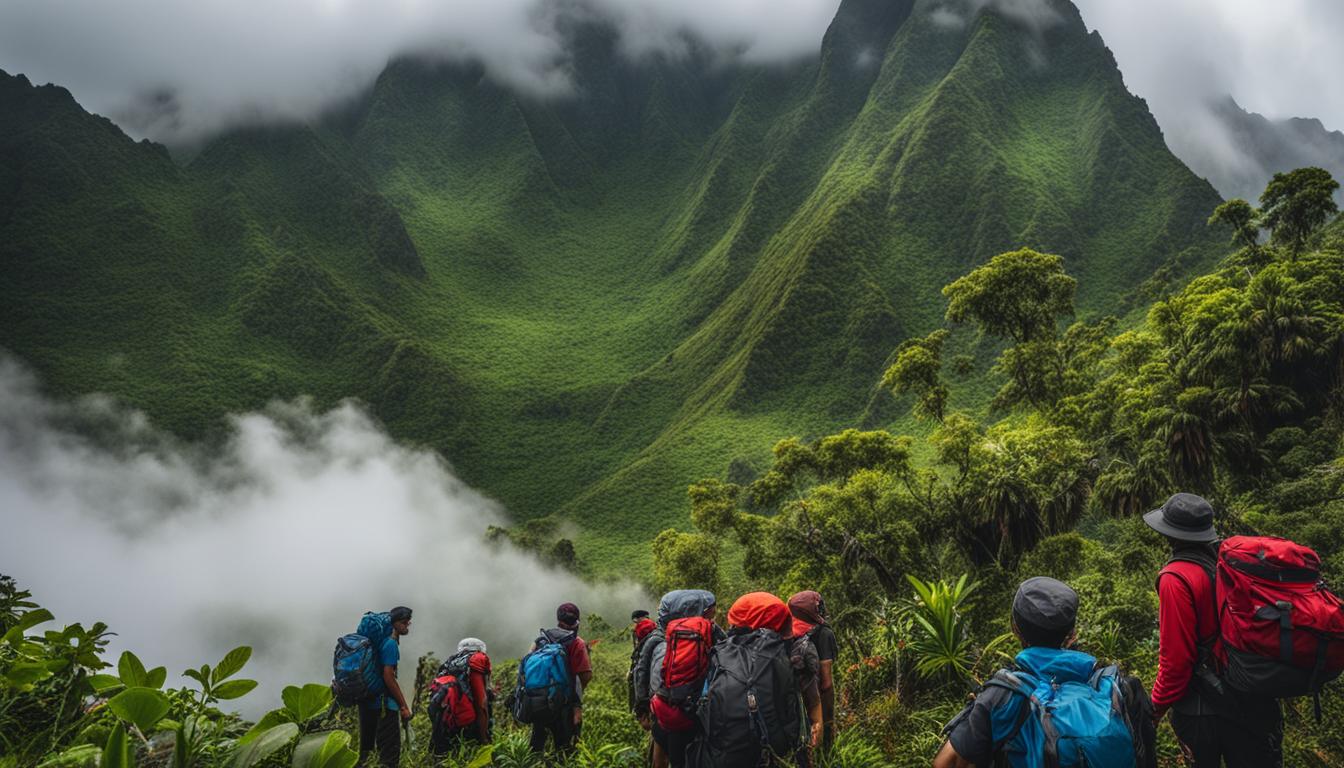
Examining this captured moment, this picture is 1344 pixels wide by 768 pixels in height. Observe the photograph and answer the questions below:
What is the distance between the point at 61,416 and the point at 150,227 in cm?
3246

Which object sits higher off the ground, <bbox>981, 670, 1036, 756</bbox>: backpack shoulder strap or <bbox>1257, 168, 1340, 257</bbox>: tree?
<bbox>1257, 168, 1340, 257</bbox>: tree

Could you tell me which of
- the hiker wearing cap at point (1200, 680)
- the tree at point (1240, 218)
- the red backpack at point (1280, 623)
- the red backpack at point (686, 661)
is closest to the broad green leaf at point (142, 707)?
the red backpack at point (686, 661)

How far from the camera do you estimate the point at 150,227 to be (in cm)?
10806

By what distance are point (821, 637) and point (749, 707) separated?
3.86 feet

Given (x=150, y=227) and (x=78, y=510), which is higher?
(x=150, y=227)

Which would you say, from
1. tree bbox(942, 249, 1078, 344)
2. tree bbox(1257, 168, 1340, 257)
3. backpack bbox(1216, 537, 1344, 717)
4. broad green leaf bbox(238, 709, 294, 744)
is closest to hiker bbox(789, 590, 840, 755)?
backpack bbox(1216, 537, 1344, 717)

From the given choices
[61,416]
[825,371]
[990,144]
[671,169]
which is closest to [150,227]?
[61,416]

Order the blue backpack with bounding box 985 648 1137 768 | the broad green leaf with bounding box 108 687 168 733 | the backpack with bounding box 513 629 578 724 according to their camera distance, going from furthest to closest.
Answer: the backpack with bounding box 513 629 578 724, the blue backpack with bounding box 985 648 1137 768, the broad green leaf with bounding box 108 687 168 733

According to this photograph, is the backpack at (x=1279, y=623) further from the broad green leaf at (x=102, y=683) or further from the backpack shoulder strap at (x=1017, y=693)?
the broad green leaf at (x=102, y=683)

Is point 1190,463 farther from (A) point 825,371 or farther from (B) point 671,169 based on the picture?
(B) point 671,169

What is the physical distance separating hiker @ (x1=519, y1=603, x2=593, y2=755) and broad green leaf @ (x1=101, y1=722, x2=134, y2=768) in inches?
168

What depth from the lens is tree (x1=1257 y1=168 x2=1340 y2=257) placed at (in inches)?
768

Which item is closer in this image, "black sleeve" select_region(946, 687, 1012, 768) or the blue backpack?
the blue backpack

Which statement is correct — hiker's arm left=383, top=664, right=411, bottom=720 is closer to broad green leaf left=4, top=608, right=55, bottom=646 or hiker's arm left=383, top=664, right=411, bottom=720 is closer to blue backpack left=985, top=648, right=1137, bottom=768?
broad green leaf left=4, top=608, right=55, bottom=646
